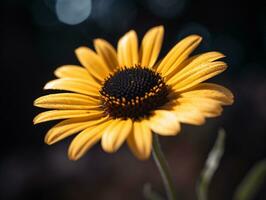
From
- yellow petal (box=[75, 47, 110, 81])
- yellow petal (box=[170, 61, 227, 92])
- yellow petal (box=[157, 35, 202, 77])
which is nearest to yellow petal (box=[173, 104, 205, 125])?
yellow petal (box=[170, 61, 227, 92])

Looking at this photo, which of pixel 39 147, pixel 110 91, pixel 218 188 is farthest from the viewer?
pixel 39 147

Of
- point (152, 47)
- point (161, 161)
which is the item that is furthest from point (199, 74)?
point (152, 47)

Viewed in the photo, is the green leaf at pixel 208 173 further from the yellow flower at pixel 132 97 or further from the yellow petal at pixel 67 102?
the yellow petal at pixel 67 102

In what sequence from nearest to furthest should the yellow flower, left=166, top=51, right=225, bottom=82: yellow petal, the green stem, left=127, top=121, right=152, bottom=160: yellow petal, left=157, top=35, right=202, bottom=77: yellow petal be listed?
left=127, top=121, right=152, bottom=160: yellow petal → the yellow flower → the green stem → left=166, top=51, right=225, bottom=82: yellow petal → left=157, top=35, right=202, bottom=77: yellow petal

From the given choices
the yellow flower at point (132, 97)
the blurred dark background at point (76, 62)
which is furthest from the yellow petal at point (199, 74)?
the blurred dark background at point (76, 62)
